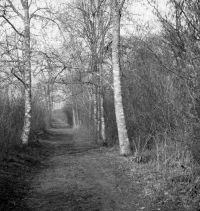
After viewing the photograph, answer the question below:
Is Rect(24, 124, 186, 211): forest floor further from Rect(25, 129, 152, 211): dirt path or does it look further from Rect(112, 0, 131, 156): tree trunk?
Rect(112, 0, 131, 156): tree trunk

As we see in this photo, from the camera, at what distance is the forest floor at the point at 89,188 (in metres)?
5.14

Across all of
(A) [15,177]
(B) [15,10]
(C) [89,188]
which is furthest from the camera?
(B) [15,10]

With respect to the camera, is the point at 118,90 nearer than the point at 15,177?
No

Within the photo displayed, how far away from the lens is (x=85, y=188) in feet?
21.1

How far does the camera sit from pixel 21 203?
5.32 m

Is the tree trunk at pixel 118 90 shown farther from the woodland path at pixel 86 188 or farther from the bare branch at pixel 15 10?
the bare branch at pixel 15 10

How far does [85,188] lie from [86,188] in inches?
1.0

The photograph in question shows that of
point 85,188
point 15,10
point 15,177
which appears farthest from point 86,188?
point 15,10

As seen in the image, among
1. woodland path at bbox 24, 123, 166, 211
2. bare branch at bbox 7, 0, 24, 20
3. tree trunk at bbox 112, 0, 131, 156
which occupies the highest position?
bare branch at bbox 7, 0, 24, 20

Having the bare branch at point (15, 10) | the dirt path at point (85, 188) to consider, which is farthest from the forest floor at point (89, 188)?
the bare branch at point (15, 10)

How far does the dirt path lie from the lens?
5211 millimetres

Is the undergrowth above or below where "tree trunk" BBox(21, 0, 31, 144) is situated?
below

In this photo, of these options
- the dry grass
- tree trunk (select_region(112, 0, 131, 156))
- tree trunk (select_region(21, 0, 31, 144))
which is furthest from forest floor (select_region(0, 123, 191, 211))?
tree trunk (select_region(21, 0, 31, 144))

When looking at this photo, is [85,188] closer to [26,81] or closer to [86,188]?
[86,188]
